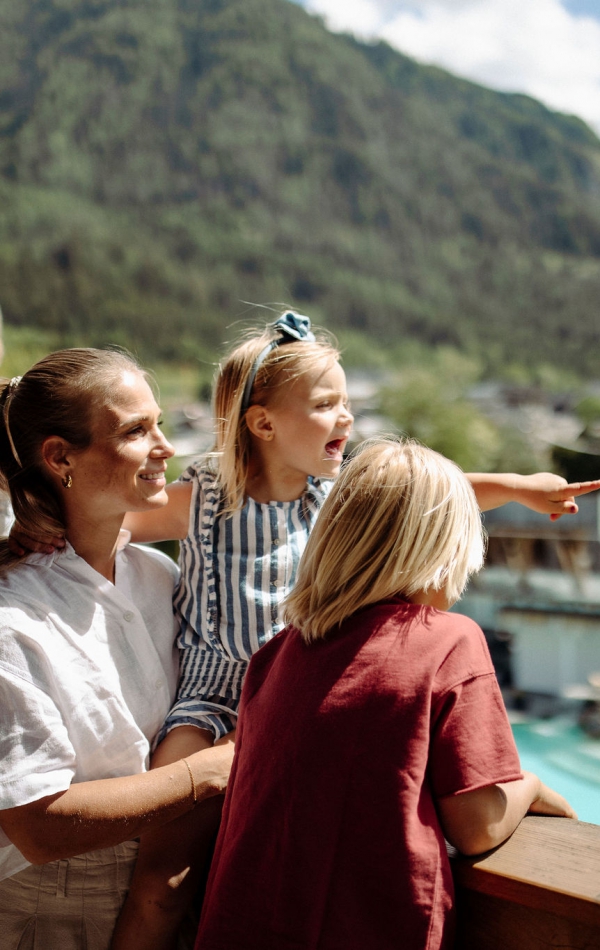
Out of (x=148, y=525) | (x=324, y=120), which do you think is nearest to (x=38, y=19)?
(x=324, y=120)

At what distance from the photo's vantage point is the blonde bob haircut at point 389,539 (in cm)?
76

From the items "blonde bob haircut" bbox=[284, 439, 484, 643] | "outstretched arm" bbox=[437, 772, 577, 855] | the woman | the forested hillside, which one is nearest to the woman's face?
the woman

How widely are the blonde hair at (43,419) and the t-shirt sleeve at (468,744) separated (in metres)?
0.51

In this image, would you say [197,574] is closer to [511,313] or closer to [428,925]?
[428,925]

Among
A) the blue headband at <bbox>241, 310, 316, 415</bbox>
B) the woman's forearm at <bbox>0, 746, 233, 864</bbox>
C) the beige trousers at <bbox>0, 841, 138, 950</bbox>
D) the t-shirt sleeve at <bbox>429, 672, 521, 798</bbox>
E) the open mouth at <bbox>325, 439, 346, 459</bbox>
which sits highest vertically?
the blue headband at <bbox>241, 310, 316, 415</bbox>

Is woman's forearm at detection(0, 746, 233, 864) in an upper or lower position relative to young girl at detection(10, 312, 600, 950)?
lower

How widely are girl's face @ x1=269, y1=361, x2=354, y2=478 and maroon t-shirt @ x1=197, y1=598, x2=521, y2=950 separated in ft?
1.43

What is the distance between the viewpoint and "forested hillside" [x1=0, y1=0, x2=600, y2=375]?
4731cm

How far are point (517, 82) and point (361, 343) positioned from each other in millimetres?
34364

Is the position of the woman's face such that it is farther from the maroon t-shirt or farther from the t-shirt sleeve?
the t-shirt sleeve

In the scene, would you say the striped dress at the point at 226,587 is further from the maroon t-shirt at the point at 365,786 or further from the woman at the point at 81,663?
the maroon t-shirt at the point at 365,786

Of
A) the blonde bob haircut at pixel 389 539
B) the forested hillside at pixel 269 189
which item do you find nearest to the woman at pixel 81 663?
the blonde bob haircut at pixel 389 539

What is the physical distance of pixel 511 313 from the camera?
51656 mm

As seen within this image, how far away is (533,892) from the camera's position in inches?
25.8
